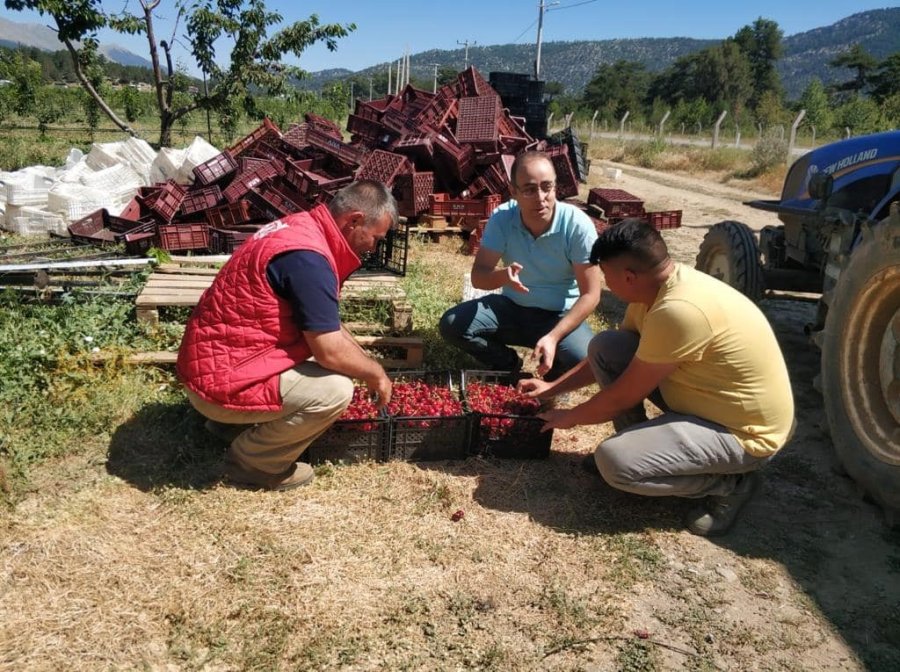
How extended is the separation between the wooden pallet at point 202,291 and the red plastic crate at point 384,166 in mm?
3045

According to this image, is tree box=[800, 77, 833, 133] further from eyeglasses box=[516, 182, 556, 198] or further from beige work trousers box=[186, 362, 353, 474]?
beige work trousers box=[186, 362, 353, 474]

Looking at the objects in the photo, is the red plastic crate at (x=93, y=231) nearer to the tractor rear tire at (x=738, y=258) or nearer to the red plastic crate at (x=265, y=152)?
the red plastic crate at (x=265, y=152)

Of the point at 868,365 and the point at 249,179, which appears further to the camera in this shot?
the point at 249,179

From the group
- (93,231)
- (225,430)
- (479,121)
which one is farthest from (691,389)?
(479,121)

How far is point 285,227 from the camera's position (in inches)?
118

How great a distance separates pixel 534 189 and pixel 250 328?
1838 mm

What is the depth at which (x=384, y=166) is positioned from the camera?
27.4ft

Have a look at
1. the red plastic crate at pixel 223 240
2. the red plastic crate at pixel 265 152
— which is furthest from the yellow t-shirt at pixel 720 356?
the red plastic crate at pixel 265 152

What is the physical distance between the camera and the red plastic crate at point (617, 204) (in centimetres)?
931

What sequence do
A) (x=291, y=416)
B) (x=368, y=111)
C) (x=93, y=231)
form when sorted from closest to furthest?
(x=291, y=416)
(x=93, y=231)
(x=368, y=111)

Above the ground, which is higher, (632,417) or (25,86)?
(25,86)

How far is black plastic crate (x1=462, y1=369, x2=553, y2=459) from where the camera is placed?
3.61 meters

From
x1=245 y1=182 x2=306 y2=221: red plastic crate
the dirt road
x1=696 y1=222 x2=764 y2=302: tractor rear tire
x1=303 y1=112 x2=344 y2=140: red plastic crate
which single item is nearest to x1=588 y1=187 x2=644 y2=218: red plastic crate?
x1=696 y1=222 x2=764 y2=302: tractor rear tire

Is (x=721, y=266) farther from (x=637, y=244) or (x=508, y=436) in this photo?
(x=637, y=244)
